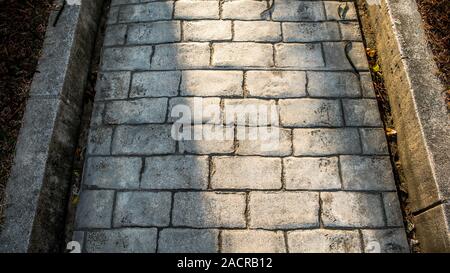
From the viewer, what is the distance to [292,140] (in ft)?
10.6

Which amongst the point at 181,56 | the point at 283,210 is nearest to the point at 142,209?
the point at 283,210

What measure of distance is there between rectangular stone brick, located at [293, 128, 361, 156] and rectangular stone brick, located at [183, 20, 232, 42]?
56.5 inches

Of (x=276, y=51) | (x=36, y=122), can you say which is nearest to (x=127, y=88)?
(x=36, y=122)

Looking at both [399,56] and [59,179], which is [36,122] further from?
[399,56]

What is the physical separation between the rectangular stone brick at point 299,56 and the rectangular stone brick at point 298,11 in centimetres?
42

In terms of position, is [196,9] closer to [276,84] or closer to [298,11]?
[298,11]

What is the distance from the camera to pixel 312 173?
310cm

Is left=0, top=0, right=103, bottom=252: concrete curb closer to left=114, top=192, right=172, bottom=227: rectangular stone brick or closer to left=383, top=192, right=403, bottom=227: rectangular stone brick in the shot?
left=114, top=192, right=172, bottom=227: rectangular stone brick

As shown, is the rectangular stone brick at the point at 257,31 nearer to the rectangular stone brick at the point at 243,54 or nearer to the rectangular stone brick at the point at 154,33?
the rectangular stone brick at the point at 243,54

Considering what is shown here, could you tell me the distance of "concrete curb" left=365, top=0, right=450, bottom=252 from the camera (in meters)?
2.67

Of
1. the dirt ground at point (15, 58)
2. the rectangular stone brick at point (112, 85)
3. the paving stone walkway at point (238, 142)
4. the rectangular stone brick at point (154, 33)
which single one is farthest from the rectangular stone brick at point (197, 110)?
the dirt ground at point (15, 58)
